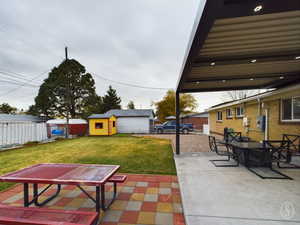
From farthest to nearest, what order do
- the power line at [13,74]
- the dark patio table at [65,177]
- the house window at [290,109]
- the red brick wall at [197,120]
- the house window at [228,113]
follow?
1. the red brick wall at [197,120]
2. the power line at [13,74]
3. the house window at [228,113]
4. the house window at [290,109]
5. the dark patio table at [65,177]

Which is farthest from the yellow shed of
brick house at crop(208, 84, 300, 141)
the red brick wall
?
the red brick wall

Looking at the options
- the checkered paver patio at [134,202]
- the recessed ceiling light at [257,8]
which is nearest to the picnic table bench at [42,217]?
the checkered paver patio at [134,202]

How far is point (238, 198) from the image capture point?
2490mm

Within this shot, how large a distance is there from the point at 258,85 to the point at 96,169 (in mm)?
7884

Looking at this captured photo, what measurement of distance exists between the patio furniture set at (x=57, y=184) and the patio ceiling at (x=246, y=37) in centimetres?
250

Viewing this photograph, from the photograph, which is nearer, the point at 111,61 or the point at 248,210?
the point at 248,210

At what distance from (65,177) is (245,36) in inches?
152

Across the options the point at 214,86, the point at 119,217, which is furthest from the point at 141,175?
the point at 214,86

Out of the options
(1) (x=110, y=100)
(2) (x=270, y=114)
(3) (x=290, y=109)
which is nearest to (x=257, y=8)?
(3) (x=290, y=109)

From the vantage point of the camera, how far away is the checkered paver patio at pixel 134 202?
2127 mm

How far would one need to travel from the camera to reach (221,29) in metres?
2.36

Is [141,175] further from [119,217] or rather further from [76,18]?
[76,18]

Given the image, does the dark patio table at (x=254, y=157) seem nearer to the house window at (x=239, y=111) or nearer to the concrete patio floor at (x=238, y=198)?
the concrete patio floor at (x=238, y=198)

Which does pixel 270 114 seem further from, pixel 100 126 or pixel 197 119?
pixel 197 119
